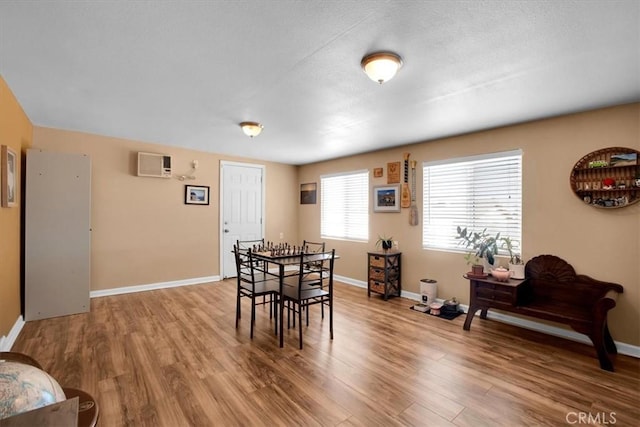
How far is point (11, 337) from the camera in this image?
117 inches

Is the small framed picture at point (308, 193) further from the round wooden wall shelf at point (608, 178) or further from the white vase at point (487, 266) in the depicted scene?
the round wooden wall shelf at point (608, 178)

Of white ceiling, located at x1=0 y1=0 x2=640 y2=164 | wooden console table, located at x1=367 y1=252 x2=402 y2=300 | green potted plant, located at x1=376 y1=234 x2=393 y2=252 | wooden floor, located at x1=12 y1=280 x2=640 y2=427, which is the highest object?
white ceiling, located at x1=0 y1=0 x2=640 y2=164

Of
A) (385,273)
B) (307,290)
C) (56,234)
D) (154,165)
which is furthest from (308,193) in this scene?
(56,234)

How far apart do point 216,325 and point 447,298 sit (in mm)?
3051

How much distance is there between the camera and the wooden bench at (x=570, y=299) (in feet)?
8.59

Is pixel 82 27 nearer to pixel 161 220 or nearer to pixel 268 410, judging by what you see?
→ pixel 268 410

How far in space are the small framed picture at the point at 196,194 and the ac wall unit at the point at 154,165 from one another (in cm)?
42

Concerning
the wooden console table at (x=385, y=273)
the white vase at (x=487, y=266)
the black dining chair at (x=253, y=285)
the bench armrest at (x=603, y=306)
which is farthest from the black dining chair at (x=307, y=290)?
the bench armrest at (x=603, y=306)

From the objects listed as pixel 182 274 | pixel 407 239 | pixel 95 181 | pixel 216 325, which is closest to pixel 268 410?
pixel 216 325

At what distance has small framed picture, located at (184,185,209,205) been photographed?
17.4 ft

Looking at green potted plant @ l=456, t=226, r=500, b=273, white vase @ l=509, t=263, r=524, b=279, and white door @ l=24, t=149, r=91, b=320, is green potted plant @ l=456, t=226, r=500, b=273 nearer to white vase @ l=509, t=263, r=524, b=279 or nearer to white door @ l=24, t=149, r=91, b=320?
white vase @ l=509, t=263, r=524, b=279

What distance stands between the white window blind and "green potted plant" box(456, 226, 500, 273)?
180cm

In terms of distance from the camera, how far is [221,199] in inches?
225

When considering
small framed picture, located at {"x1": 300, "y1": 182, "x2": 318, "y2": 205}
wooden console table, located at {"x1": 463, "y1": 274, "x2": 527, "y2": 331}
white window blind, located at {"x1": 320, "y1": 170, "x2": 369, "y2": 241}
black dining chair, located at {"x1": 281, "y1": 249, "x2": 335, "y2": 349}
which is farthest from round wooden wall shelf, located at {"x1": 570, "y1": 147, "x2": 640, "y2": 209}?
small framed picture, located at {"x1": 300, "y1": 182, "x2": 318, "y2": 205}
